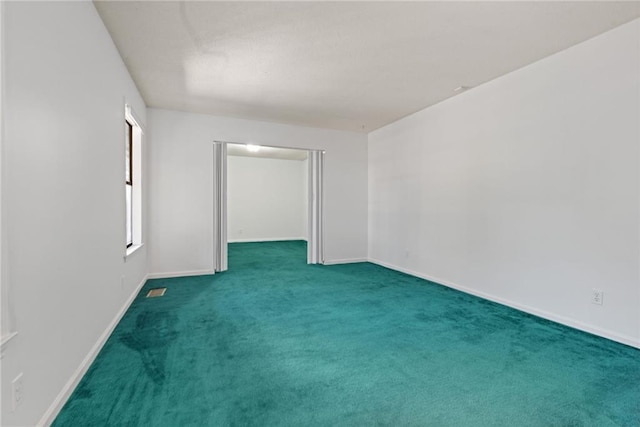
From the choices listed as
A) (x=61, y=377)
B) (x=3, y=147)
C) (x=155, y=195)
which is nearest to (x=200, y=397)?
(x=61, y=377)

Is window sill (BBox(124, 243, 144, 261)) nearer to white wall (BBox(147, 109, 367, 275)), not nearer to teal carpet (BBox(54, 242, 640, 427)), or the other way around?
teal carpet (BBox(54, 242, 640, 427))

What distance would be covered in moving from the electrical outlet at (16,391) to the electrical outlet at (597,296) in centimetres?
403

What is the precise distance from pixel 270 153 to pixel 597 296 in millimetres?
7350

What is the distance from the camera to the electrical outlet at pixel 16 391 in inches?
50.3

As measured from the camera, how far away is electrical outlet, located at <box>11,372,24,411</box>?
128 centimetres

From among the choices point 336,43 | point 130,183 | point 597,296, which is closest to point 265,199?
point 130,183

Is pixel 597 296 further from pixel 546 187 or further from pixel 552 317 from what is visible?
pixel 546 187

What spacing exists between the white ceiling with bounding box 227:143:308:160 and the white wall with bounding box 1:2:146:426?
5.20 metres

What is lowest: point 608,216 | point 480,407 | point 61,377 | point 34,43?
point 480,407

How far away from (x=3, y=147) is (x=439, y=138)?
4.49 m

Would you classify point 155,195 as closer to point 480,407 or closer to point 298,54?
point 298,54

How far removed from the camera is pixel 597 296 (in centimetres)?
271

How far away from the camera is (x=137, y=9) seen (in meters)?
2.33

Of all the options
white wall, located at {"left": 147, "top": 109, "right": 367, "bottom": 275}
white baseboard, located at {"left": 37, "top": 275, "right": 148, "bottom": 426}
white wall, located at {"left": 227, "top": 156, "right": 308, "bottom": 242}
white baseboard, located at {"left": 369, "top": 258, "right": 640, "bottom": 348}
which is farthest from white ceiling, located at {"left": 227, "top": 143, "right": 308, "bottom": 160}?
white baseboard, located at {"left": 37, "top": 275, "right": 148, "bottom": 426}
